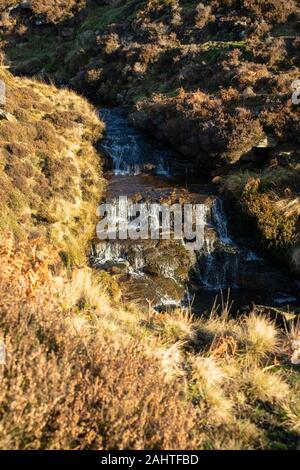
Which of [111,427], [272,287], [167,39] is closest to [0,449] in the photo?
[111,427]

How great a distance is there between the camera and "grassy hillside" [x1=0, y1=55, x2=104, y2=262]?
1406 centimetres

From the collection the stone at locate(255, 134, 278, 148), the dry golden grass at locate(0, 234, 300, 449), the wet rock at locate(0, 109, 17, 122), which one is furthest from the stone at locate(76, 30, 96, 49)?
the dry golden grass at locate(0, 234, 300, 449)

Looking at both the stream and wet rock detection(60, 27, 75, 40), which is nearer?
the stream

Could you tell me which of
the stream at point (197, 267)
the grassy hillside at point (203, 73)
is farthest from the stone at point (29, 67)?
the stream at point (197, 267)

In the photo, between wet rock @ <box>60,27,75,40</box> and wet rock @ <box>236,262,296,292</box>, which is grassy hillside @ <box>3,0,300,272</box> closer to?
wet rock @ <box>60,27,75,40</box>

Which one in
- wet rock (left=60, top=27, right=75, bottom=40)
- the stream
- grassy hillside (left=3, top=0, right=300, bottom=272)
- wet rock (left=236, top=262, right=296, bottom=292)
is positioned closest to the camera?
the stream

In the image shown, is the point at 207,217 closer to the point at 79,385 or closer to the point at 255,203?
the point at 255,203

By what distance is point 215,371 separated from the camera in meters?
5.20

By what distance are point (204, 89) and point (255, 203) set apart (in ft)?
33.5

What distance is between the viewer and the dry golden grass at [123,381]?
3.38m

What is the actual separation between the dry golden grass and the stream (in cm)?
573

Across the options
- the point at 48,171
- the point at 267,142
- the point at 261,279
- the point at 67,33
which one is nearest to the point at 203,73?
the point at 267,142

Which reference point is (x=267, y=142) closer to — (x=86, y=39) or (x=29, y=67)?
(x=86, y=39)

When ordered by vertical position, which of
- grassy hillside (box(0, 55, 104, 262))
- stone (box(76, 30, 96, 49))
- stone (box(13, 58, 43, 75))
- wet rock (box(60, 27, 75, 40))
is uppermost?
wet rock (box(60, 27, 75, 40))
